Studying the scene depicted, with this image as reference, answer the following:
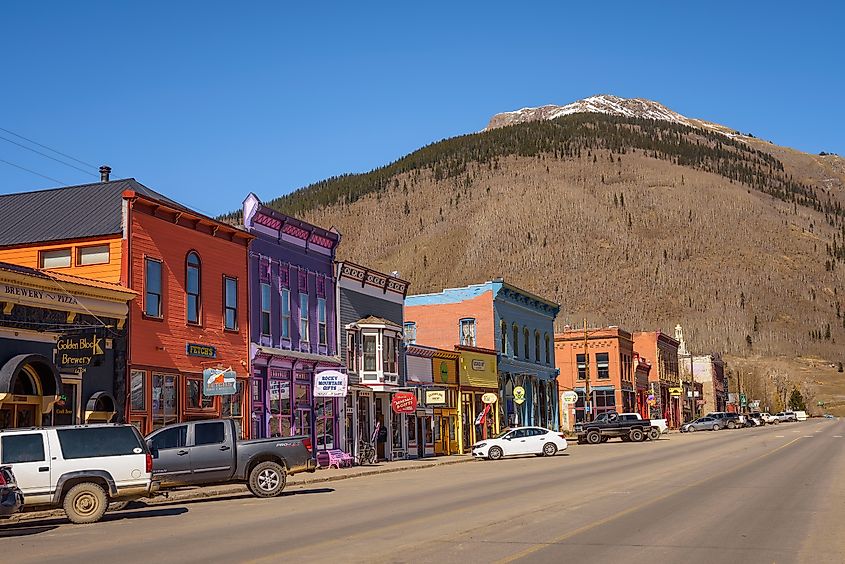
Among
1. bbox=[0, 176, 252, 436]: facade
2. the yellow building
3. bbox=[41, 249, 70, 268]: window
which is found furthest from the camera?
the yellow building

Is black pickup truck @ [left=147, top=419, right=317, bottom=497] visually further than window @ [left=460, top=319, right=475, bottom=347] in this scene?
No

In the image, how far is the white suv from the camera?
60.0 ft

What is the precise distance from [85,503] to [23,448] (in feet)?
5.04

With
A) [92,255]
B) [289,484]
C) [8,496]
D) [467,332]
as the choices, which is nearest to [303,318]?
[92,255]

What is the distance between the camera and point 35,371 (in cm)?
2473

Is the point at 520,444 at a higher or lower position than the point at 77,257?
lower

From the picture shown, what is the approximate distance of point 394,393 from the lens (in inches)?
1741

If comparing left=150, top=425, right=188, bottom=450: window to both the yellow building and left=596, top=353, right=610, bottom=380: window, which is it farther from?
left=596, top=353, right=610, bottom=380: window

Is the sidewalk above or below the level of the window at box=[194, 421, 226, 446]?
below

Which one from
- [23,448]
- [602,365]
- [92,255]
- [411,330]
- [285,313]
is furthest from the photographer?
[602,365]

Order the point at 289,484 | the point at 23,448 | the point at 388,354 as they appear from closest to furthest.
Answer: the point at 23,448 < the point at 289,484 < the point at 388,354

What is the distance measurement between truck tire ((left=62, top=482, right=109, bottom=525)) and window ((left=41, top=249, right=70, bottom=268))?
1310 centimetres

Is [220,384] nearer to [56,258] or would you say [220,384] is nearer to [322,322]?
[56,258]

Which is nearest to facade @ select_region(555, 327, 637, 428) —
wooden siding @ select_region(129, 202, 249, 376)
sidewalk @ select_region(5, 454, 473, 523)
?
sidewalk @ select_region(5, 454, 473, 523)
